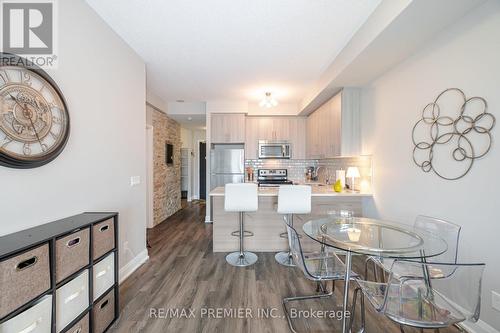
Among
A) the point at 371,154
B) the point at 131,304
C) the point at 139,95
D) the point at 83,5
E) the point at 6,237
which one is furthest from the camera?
the point at 371,154

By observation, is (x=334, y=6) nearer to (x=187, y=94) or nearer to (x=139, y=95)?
(x=139, y=95)

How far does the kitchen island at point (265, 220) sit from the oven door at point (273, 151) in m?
2.03

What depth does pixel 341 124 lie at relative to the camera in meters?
3.37

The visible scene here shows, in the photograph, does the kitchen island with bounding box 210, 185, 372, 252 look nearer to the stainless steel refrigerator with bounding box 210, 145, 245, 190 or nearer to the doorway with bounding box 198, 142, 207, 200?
the stainless steel refrigerator with bounding box 210, 145, 245, 190

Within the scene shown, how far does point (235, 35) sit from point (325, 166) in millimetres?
3469

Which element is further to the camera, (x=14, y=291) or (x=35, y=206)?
(x=35, y=206)

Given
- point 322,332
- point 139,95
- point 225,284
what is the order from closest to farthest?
point 322,332, point 225,284, point 139,95

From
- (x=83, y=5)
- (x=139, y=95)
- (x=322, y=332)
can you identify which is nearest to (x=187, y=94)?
(x=139, y=95)

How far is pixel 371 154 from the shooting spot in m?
3.17

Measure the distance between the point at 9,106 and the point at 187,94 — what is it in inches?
136

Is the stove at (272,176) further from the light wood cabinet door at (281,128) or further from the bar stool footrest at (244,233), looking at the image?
the bar stool footrest at (244,233)

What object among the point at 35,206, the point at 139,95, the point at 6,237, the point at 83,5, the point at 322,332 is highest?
the point at 83,5

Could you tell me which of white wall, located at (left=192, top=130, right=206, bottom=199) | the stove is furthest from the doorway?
the stove

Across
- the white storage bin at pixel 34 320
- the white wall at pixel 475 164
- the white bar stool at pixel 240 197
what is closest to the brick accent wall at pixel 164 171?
the white bar stool at pixel 240 197
